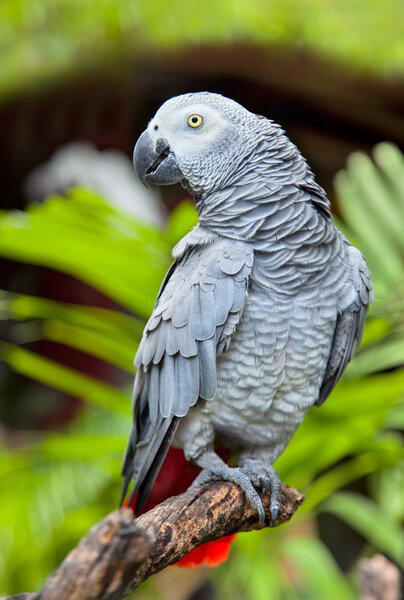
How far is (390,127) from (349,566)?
1288mm

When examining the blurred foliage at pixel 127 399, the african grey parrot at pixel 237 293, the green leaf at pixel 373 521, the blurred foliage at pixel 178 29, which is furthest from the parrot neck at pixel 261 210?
the blurred foliage at pixel 178 29

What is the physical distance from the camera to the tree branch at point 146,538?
0.41 metres

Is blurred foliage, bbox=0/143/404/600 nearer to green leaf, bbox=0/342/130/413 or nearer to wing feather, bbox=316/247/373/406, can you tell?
green leaf, bbox=0/342/130/413

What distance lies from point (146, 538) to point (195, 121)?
44 centimetres

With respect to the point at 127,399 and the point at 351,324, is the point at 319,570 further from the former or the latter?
the point at 351,324

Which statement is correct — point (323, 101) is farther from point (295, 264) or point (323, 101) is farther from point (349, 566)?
point (349, 566)

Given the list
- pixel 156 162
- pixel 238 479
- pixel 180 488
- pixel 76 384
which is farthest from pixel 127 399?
pixel 156 162

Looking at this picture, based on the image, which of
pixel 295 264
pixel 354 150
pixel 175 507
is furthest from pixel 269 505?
pixel 354 150

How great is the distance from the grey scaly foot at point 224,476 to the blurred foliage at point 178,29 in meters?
1.16

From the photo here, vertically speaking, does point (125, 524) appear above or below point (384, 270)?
below

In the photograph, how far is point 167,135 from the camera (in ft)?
2.22

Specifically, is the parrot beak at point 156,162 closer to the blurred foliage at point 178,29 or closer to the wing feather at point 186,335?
the wing feather at point 186,335

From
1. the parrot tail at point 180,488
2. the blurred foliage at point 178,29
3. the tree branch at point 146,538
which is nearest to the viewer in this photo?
the tree branch at point 146,538

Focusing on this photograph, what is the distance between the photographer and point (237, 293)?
0.67 m
